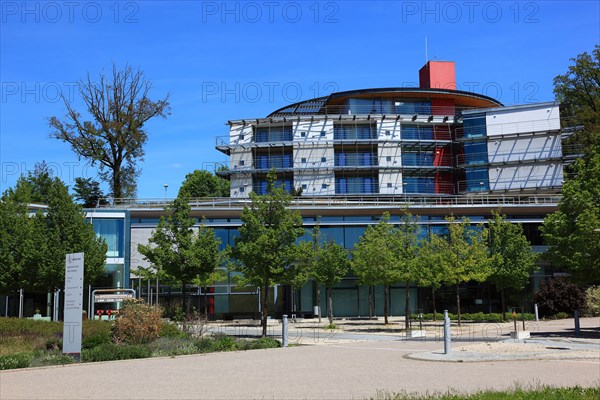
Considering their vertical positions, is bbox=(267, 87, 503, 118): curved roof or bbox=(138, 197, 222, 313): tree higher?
bbox=(267, 87, 503, 118): curved roof

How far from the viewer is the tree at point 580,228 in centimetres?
2678

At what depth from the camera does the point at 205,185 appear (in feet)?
261

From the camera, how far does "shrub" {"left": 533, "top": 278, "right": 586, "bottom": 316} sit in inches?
1655

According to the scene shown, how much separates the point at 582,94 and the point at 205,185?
136ft

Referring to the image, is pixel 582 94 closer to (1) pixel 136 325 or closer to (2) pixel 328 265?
(2) pixel 328 265

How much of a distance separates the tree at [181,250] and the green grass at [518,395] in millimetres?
19918

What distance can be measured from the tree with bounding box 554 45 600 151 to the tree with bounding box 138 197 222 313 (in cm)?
4466

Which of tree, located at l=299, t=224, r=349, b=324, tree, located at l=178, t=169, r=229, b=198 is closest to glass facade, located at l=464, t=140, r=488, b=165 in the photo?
tree, located at l=178, t=169, r=229, b=198

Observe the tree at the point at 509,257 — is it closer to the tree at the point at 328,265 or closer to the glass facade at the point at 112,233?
the tree at the point at 328,265

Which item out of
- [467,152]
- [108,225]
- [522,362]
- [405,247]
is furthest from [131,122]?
[522,362]

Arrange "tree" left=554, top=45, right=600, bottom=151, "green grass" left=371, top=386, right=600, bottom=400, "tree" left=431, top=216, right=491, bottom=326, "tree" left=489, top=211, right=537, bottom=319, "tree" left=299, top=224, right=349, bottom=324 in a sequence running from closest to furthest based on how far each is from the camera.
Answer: "green grass" left=371, top=386, right=600, bottom=400
"tree" left=431, top=216, right=491, bottom=326
"tree" left=489, top=211, right=537, bottom=319
"tree" left=299, top=224, right=349, bottom=324
"tree" left=554, top=45, right=600, bottom=151

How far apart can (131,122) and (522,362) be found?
4408 centimetres

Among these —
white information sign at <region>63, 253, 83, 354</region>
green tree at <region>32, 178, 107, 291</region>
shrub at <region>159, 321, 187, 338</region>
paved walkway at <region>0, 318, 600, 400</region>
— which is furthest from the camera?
green tree at <region>32, 178, 107, 291</region>

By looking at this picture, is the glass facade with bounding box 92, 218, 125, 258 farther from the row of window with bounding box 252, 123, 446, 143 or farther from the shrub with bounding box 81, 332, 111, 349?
the row of window with bounding box 252, 123, 446, 143
